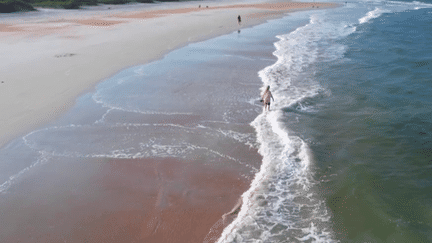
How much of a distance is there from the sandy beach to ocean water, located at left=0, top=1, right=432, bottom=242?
3.0 inches

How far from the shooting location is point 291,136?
9695 mm

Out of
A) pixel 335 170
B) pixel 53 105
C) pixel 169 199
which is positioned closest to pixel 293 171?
pixel 335 170

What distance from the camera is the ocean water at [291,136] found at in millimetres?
6406

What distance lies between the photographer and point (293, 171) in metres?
7.83

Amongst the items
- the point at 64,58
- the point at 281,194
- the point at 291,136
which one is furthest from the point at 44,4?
the point at 281,194

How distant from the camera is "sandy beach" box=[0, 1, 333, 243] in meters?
6.22

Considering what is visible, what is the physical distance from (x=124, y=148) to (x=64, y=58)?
11210mm

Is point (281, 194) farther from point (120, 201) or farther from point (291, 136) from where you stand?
point (120, 201)

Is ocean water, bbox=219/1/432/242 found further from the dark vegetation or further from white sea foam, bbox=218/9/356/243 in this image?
the dark vegetation

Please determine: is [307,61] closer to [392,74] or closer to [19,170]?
[392,74]

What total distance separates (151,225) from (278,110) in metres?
6.89

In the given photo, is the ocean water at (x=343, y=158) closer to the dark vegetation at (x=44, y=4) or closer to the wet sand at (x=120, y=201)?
the wet sand at (x=120, y=201)

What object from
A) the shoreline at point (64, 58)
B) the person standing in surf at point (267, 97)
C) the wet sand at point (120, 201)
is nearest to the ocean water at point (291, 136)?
the person standing in surf at point (267, 97)

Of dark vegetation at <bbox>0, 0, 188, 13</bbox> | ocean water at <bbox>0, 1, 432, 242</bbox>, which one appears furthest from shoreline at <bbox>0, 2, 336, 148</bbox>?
dark vegetation at <bbox>0, 0, 188, 13</bbox>
